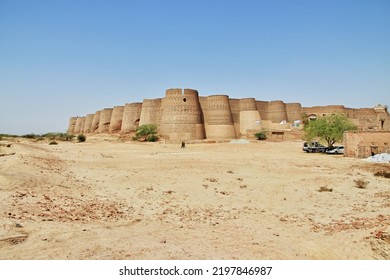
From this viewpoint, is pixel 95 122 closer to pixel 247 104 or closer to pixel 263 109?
pixel 247 104

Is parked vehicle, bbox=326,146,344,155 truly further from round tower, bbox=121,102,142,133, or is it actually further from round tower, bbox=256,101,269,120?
round tower, bbox=121,102,142,133

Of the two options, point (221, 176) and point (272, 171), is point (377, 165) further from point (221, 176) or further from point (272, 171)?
point (221, 176)

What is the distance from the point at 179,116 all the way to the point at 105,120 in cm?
2224

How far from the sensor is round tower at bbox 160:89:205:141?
124 feet

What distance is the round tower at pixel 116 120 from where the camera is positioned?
166 feet

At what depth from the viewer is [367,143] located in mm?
18406

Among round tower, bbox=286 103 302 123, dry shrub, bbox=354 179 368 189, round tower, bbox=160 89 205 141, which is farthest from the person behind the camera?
round tower, bbox=286 103 302 123

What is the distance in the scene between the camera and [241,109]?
45.8 m

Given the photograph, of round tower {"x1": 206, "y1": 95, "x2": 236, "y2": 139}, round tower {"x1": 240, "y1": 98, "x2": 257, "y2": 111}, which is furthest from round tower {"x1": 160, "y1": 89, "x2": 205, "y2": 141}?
round tower {"x1": 240, "y1": 98, "x2": 257, "y2": 111}

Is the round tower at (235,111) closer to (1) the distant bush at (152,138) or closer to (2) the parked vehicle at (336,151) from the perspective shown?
(1) the distant bush at (152,138)

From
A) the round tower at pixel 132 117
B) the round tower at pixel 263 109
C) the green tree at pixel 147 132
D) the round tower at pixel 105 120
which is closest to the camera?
the green tree at pixel 147 132

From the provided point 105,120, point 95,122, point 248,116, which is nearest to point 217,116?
point 248,116

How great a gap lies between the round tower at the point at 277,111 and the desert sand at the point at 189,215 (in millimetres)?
35354

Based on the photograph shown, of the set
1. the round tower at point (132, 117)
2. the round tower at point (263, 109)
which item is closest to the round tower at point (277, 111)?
the round tower at point (263, 109)
